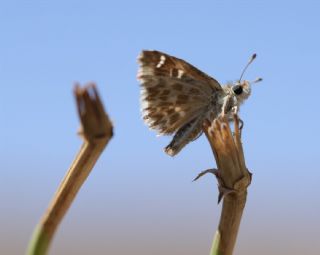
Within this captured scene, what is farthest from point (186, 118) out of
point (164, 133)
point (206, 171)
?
point (206, 171)

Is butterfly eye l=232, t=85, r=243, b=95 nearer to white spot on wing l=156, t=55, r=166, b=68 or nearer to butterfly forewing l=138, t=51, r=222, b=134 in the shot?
butterfly forewing l=138, t=51, r=222, b=134

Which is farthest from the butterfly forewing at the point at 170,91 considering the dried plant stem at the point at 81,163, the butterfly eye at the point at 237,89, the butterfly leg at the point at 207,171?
the dried plant stem at the point at 81,163

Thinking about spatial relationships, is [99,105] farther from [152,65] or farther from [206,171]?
[152,65]

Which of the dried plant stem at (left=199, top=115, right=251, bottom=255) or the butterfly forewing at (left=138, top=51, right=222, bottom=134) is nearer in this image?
the dried plant stem at (left=199, top=115, right=251, bottom=255)

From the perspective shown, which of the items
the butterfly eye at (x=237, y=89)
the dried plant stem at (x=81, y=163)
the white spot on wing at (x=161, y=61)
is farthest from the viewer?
the butterfly eye at (x=237, y=89)

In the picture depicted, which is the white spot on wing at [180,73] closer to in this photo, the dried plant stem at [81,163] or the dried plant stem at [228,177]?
the dried plant stem at [228,177]

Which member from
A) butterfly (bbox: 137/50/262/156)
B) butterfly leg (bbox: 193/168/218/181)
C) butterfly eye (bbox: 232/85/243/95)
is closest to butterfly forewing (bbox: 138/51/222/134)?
butterfly (bbox: 137/50/262/156)

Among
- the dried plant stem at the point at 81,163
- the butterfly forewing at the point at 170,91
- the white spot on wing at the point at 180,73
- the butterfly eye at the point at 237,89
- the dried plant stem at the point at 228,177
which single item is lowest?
the dried plant stem at the point at 81,163

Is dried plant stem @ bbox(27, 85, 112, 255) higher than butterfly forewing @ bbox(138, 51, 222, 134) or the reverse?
the reverse
